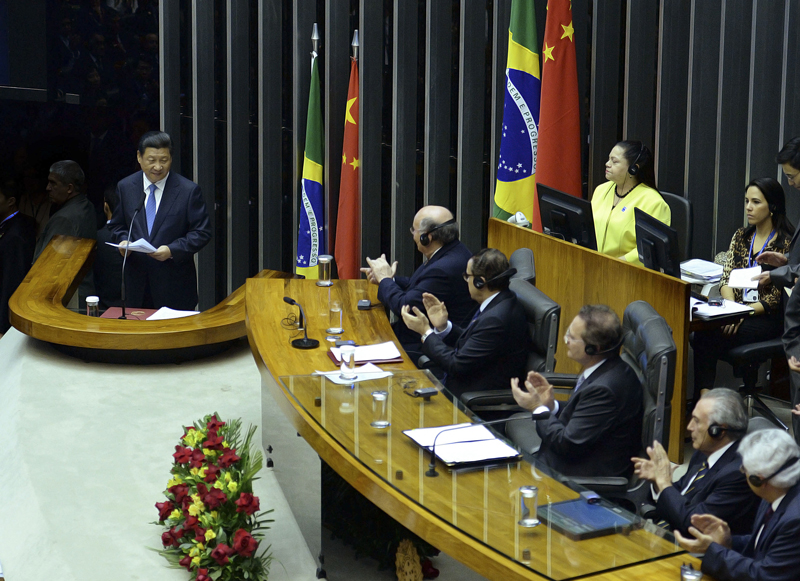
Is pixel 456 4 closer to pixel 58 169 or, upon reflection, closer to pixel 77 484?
pixel 58 169

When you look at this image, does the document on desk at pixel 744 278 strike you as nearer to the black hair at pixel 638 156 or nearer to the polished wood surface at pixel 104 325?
the black hair at pixel 638 156

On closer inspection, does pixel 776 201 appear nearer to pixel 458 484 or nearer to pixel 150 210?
pixel 458 484

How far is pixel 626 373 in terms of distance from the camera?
321 cm

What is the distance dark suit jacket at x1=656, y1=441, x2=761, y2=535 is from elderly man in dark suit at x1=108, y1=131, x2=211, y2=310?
3.64 m

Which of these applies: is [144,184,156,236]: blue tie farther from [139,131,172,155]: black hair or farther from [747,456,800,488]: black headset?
[747,456,800,488]: black headset

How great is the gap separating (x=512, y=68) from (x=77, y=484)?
3648 mm

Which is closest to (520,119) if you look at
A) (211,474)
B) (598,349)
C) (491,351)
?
(491,351)

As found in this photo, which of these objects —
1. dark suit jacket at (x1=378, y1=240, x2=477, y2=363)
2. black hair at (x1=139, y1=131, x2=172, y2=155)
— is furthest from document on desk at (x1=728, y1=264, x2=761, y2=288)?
black hair at (x1=139, y1=131, x2=172, y2=155)

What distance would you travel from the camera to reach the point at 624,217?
515 centimetres

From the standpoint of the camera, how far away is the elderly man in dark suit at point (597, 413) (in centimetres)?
314

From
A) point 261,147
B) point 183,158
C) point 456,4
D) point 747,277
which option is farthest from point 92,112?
point 747,277

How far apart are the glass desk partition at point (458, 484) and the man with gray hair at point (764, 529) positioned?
4.7 inches

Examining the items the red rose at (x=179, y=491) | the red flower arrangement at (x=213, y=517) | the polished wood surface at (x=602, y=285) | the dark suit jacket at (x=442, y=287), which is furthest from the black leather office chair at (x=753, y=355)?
the red rose at (x=179, y=491)

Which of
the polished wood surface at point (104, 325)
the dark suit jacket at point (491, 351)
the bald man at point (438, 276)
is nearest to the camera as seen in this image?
the dark suit jacket at point (491, 351)
